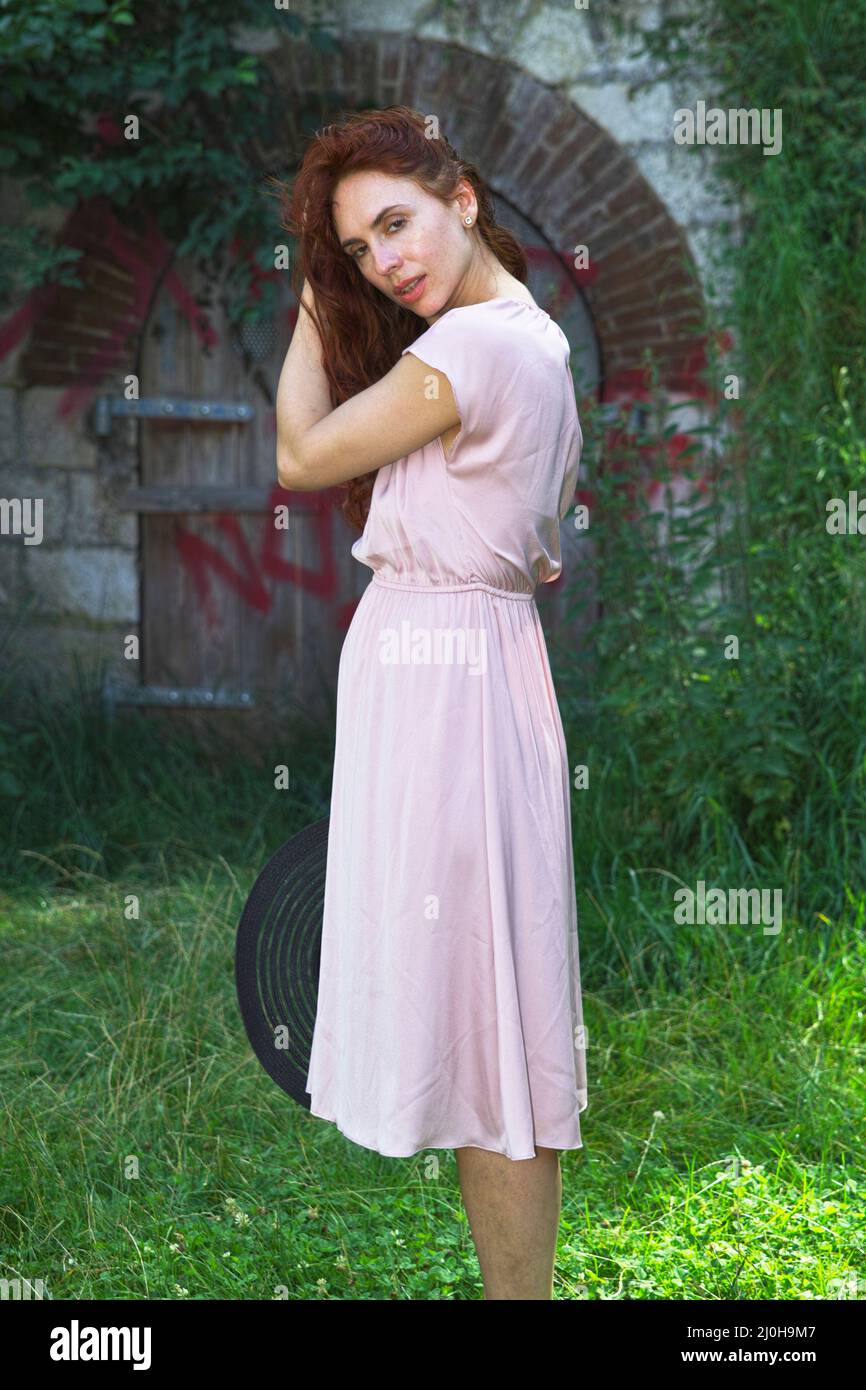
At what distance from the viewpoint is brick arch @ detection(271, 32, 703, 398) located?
5.67 m

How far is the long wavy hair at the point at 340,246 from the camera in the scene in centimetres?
213

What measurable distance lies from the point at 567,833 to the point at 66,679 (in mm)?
4262

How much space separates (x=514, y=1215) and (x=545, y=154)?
467cm

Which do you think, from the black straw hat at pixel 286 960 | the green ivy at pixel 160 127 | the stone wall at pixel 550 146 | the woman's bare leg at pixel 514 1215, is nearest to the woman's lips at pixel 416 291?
Answer: the black straw hat at pixel 286 960

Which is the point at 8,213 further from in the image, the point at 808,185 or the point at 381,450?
the point at 381,450

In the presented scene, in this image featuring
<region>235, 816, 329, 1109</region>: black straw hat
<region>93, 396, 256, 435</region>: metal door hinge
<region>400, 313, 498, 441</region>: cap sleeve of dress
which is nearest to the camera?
<region>400, 313, 498, 441</region>: cap sleeve of dress

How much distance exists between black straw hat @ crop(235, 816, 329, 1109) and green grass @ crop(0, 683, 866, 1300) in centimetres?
33

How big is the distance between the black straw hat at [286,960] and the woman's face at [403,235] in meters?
1.12

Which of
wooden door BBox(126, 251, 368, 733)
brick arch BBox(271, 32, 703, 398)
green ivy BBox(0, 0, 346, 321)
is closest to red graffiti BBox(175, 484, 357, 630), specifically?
wooden door BBox(126, 251, 368, 733)

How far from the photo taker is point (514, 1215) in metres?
2.13

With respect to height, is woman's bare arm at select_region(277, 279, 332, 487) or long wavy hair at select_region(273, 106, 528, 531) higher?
long wavy hair at select_region(273, 106, 528, 531)

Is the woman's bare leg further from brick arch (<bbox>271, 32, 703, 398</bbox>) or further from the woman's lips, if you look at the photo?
brick arch (<bbox>271, 32, 703, 398</bbox>)

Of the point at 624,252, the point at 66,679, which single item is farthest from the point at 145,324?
the point at 624,252

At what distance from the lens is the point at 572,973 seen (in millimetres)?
2273
